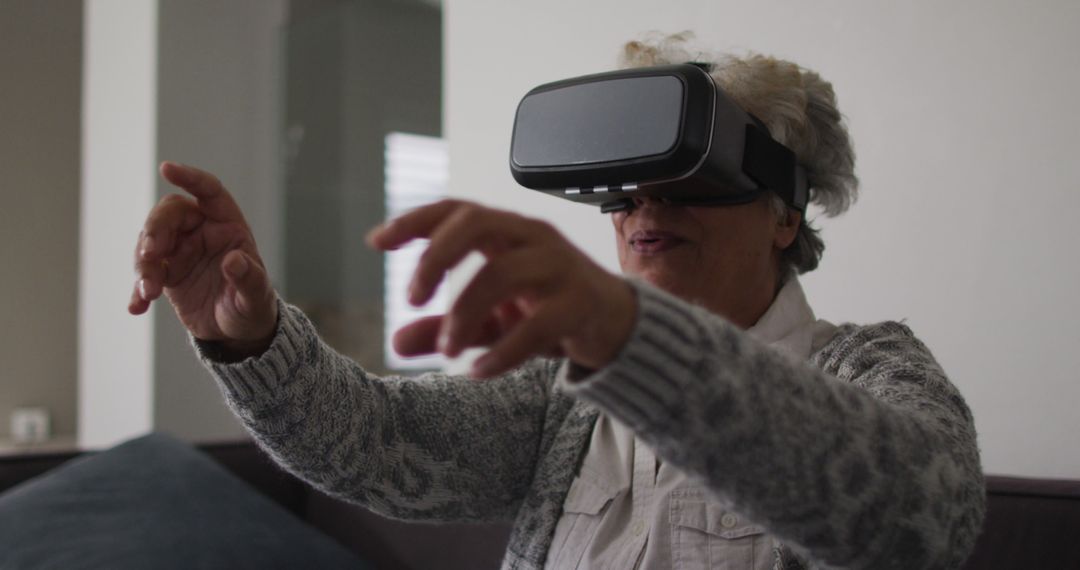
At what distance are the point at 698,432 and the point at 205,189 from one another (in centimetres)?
47

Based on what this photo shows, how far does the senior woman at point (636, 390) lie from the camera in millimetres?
491

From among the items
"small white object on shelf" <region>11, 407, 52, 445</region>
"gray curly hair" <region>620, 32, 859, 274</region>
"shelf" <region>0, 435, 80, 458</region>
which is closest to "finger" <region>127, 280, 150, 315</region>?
"gray curly hair" <region>620, 32, 859, 274</region>

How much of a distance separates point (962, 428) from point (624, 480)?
370mm

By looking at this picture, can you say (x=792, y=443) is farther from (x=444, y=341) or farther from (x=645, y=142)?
(x=645, y=142)

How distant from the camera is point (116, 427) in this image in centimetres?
281

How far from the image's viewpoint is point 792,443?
53 centimetres

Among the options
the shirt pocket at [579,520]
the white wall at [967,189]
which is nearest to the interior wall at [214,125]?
the white wall at [967,189]

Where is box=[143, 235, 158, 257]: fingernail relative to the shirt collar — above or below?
above

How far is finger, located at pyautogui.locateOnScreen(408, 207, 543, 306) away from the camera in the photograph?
0.46m

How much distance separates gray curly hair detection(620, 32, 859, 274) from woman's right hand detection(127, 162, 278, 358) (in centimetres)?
49

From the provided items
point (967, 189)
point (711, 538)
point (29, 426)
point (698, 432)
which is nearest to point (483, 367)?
point (698, 432)

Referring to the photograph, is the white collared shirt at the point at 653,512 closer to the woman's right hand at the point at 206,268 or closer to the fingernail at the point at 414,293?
the woman's right hand at the point at 206,268

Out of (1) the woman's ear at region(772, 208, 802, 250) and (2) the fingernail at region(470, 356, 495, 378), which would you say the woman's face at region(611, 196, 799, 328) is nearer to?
(1) the woman's ear at region(772, 208, 802, 250)

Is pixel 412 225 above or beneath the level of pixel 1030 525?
above
